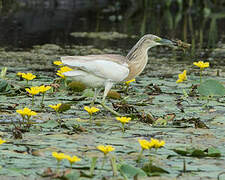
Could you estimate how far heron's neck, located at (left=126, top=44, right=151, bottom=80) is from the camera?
17.3 feet

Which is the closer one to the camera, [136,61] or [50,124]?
[50,124]

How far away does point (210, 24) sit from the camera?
14.9 m

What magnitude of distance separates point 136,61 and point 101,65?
1.86 ft

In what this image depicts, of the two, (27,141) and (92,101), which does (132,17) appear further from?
(27,141)

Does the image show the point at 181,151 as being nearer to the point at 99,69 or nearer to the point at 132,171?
the point at 132,171

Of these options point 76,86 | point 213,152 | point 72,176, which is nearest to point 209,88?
point 76,86

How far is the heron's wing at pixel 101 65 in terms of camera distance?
15.9ft

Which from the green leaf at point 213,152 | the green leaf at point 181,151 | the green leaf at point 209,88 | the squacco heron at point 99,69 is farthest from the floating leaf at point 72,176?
the green leaf at point 209,88

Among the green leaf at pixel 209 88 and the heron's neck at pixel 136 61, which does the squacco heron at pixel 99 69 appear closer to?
the heron's neck at pixel 136 61

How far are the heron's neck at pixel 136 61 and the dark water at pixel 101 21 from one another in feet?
15.0

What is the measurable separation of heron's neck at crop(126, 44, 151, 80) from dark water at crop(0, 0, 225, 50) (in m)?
4.57

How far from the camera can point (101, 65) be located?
192 inches

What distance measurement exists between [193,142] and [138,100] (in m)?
1.62

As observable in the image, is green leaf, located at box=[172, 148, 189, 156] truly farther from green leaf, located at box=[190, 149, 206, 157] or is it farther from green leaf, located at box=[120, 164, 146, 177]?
green leaf, located at box=[120, 164, 146, 177]
